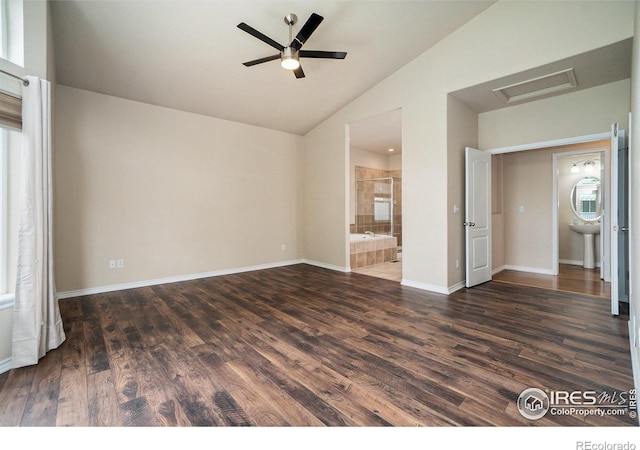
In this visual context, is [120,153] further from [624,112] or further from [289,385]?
[624,112]

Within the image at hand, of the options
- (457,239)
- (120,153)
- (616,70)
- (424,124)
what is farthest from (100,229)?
(616,70)

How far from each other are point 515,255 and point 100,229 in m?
6.82

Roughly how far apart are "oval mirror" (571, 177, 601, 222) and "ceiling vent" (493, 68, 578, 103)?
3090 mm

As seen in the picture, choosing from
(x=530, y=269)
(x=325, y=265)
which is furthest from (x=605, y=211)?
(x=325, y=265)

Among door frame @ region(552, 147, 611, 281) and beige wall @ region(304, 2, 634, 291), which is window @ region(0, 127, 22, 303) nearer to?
beige wall @ region(304, 2, 634, 291)

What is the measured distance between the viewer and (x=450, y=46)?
3768mm

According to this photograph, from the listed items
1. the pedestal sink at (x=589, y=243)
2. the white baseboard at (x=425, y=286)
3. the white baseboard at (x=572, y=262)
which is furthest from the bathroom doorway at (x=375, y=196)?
the pedestal sink at (x=589, y=243)

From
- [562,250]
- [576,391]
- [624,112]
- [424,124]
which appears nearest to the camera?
[576,391]

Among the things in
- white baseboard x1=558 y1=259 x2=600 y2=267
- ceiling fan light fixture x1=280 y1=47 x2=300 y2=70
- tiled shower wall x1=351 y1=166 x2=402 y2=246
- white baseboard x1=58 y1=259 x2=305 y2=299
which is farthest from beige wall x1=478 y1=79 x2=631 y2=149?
white baseboard x1=58 y1=259 x2=305 y2=299

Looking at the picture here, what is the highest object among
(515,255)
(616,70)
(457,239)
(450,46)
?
(450,46)

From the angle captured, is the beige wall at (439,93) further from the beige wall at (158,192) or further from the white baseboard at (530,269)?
the white baseboard at (530,269)

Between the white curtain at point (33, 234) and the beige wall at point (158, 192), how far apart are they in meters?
1.83

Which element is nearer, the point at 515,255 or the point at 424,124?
the point at 424,124

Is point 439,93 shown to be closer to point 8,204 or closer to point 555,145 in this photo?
point 555,145
